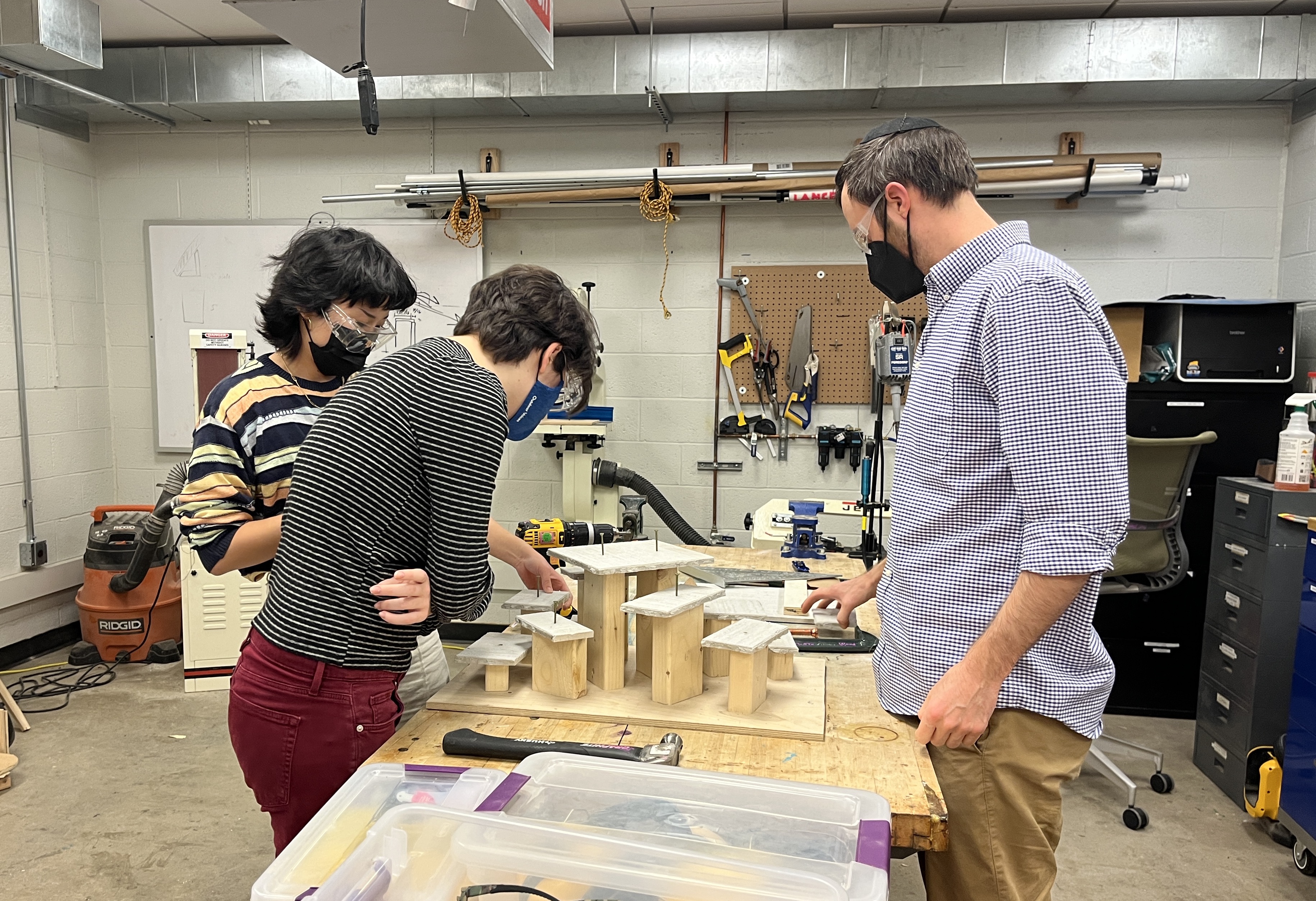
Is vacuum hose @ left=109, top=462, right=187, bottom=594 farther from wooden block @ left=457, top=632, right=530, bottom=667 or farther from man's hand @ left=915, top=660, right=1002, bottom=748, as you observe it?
man's hand @ left=915, top=660, right=1002, bottom=748

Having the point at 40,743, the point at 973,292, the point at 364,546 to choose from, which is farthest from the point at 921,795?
the point at 40,743

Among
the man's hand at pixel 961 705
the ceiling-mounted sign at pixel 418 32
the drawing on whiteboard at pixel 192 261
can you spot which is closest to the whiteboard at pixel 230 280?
the drawing on whiteboard at pixel 192 261

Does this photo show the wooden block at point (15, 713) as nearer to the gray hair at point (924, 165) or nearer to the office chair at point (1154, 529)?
the gray hair at point (924, 165)

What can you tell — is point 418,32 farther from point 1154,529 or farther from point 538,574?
point 1154,529

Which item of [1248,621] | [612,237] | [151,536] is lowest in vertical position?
[1248,621]

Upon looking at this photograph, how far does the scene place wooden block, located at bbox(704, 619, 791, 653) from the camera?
1309mm

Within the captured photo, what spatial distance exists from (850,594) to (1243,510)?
205cm

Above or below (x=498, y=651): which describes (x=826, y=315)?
above

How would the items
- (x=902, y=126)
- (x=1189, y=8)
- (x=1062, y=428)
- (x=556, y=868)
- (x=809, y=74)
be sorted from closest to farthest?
(x=556, y=868)
(x=1062, y=428)
(x=902, y=126)
(x=1189, y=8)
(x=809, y=74)

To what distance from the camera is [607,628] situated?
1.45 meters

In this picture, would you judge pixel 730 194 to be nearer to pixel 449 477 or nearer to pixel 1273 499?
pixel 1273 499

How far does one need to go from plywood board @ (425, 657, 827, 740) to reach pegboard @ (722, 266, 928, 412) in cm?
270

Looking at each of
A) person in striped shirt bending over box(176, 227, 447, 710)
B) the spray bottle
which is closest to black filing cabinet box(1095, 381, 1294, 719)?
the spray bottle

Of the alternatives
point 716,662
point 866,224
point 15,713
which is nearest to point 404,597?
point 716,662
